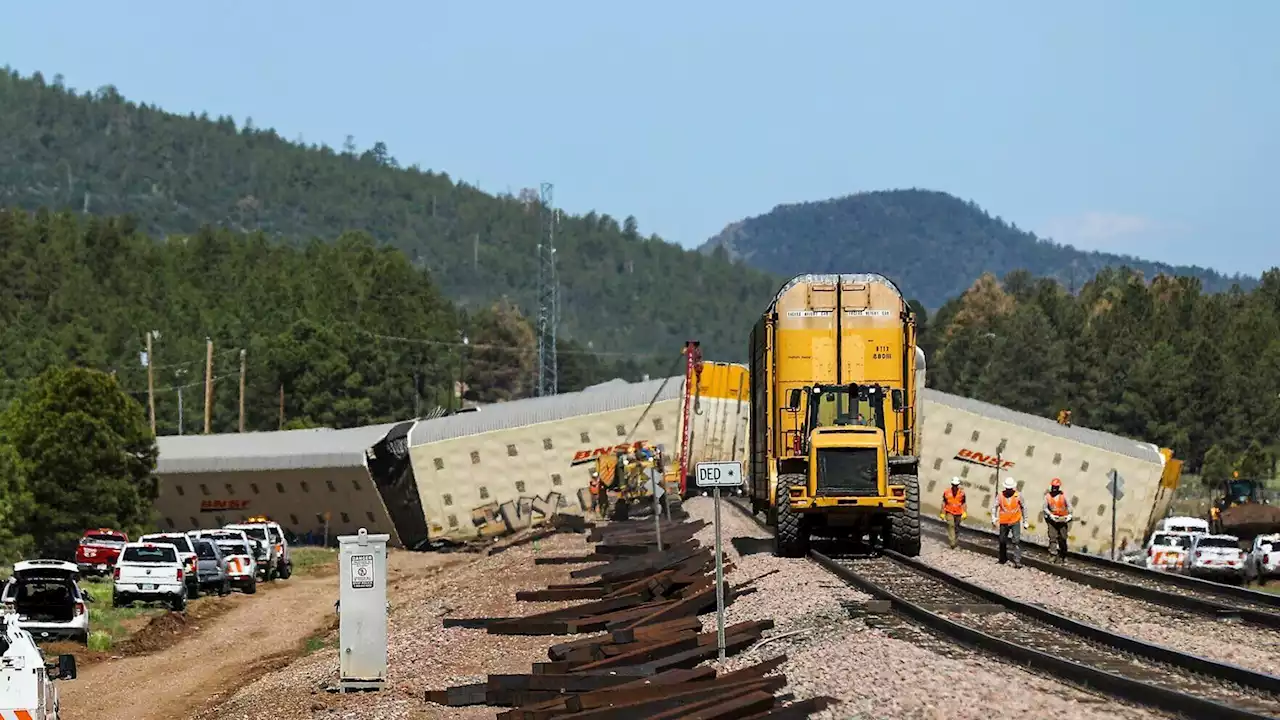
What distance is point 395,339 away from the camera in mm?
164500

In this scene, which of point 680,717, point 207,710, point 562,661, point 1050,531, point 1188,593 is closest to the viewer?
point 680,717

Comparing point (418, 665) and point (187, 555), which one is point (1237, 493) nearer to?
point (187, 555)

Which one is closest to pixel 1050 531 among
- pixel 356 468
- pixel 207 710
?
pixel 207 710

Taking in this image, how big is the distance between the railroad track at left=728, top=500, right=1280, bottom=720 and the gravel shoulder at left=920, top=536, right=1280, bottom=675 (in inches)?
30.5

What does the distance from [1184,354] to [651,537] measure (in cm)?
10364

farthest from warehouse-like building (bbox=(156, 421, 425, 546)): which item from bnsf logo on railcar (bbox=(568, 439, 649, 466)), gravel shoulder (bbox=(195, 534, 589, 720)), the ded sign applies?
the ded sign

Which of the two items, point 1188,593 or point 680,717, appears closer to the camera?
point 680,717

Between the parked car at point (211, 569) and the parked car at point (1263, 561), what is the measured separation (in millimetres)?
26117

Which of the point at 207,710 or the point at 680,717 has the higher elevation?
the point at 680,717

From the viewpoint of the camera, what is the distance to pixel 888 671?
1625 cm

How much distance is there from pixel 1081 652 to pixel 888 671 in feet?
9.89

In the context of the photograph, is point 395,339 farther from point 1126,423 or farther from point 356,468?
point 356,468

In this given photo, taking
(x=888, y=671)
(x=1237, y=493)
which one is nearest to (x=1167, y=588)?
(x=888, y=671)

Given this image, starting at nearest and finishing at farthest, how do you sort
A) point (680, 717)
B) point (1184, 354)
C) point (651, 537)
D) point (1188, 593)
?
point (680, 717) < point (1188, 593) < point (651, 537) < point (1184, 354)
